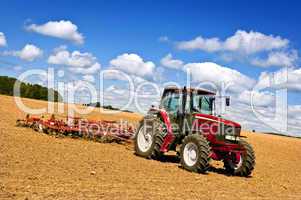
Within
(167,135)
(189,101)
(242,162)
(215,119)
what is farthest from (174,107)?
(242,162)

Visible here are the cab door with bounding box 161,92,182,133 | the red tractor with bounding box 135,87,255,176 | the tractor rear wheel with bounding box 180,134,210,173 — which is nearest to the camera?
the tractor rear wheel with bounding box 180,134,210,173

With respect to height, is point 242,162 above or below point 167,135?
below

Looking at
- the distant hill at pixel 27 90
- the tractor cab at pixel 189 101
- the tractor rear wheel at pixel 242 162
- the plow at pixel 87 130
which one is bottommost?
the tractor rear wheel at pixel 242 162

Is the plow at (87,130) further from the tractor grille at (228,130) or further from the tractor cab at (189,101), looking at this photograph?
the tractor grille at (228,130)

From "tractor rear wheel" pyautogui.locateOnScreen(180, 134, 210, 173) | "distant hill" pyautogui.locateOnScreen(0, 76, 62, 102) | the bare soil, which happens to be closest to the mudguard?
the bare soil

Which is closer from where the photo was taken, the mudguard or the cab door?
the cab door

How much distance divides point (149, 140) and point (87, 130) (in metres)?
4.41

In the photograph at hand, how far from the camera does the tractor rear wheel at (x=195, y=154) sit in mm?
12258

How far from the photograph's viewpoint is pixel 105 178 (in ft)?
32.7

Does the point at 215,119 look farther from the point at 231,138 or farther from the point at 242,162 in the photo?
the point at 242,162

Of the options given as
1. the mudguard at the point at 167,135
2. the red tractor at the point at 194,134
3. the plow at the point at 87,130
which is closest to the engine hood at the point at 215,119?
the red tractor at the point at 194,134

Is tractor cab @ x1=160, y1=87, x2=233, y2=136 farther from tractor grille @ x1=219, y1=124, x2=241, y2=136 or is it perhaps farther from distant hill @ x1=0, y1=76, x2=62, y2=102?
distant hill @ x1=0, y1=76, x2=62, y2=102

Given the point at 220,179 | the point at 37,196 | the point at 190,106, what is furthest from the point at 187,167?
the point at 37,196

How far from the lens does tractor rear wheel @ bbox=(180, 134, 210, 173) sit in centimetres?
1226
